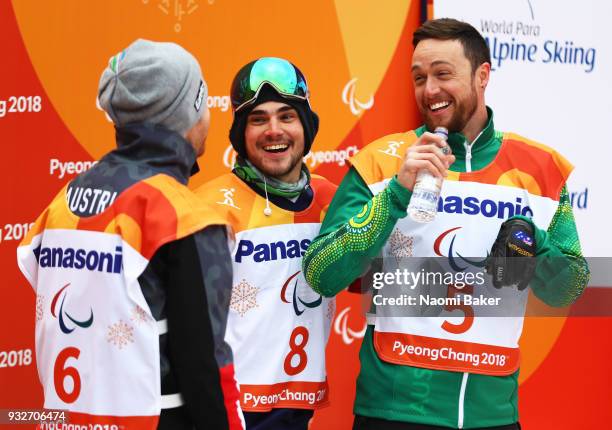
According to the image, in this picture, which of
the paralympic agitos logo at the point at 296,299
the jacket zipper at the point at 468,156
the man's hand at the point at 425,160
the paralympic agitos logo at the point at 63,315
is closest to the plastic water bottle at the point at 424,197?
the man's hand at the point at 425,160

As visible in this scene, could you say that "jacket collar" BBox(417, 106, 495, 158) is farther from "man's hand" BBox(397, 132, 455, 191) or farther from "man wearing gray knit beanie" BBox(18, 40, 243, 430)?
"man wearing gray knit beanie" BBox(18, 40, 243, 430)

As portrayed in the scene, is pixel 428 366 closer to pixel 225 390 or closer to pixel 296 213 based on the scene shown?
pixel 296 213

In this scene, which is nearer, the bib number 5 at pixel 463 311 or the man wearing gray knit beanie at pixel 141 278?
the man wearing gray knit beanie at pixel 141 278

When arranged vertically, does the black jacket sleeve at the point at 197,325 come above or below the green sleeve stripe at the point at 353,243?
below

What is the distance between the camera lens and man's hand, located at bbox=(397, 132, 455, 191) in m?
2.95

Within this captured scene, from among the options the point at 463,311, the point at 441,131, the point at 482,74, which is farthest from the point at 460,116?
the point at 463,311

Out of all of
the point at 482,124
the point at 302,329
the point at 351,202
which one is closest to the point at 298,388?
the point at 302,329

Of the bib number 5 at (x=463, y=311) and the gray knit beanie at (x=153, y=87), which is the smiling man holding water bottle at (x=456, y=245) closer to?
the bib number 5 at (x=463, y=311)

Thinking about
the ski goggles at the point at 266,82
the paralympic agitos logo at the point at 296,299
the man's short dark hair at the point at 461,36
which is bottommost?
the paralympic agitos logo at the point at 296,299

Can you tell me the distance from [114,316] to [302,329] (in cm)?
103

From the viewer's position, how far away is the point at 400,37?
4.75m

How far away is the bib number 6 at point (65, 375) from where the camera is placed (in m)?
2.55

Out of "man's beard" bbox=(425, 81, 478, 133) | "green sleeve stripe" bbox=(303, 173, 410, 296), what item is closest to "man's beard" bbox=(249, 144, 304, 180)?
"green sleeve stripe" bbox=(303, 173, 410, 296)

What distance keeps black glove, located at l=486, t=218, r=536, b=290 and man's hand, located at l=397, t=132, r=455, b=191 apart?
35 centimetres
